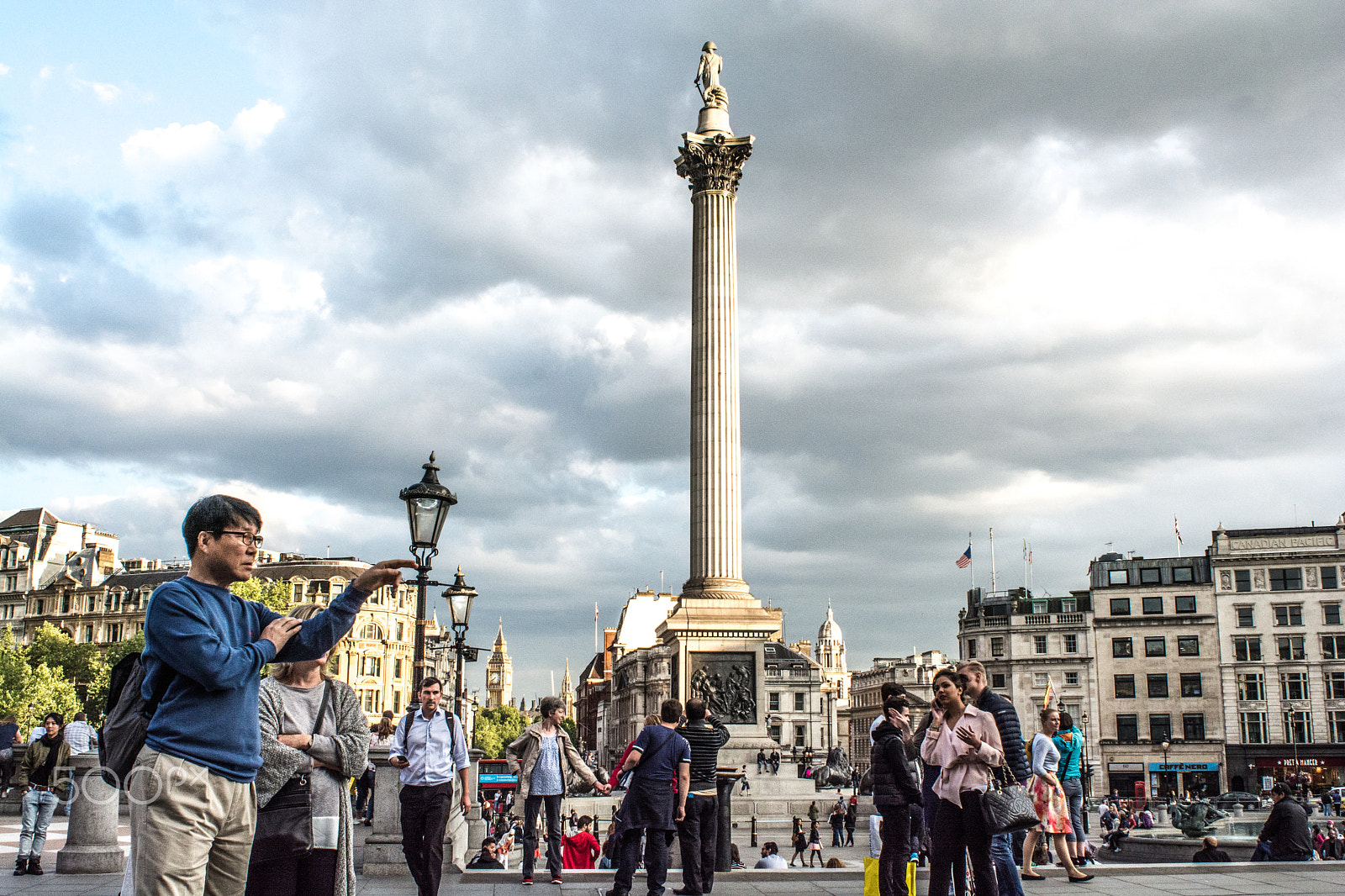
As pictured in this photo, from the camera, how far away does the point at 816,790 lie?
3478 centimetres

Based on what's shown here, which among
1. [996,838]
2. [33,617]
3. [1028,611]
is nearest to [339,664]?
[33,617]

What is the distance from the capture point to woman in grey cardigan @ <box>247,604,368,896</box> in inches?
238

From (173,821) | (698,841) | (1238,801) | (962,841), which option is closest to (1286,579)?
(1238,801)

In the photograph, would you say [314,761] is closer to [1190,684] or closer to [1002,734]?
[1002,734]

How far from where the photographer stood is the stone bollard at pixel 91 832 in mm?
13055

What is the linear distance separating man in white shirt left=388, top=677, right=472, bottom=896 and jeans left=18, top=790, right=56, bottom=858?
633cm

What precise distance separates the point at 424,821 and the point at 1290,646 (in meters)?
77.2

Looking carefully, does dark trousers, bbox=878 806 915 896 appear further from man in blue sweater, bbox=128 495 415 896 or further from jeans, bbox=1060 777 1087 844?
man in blue sweater, bbox=128 495 415 896

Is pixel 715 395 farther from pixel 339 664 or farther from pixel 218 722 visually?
pixel 339 664

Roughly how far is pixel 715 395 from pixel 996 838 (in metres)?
30.8

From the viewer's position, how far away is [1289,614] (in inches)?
2889

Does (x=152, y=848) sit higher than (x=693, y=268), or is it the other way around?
(x=693, y=268)

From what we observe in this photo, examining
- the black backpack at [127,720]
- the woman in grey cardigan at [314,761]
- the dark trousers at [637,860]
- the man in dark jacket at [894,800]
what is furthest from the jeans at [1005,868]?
the black backpack at [127,720]

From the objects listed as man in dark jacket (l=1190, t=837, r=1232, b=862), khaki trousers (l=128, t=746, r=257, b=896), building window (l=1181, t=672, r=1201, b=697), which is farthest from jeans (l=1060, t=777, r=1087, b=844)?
building window (l=1181, t=672, r=1201, b=697)
